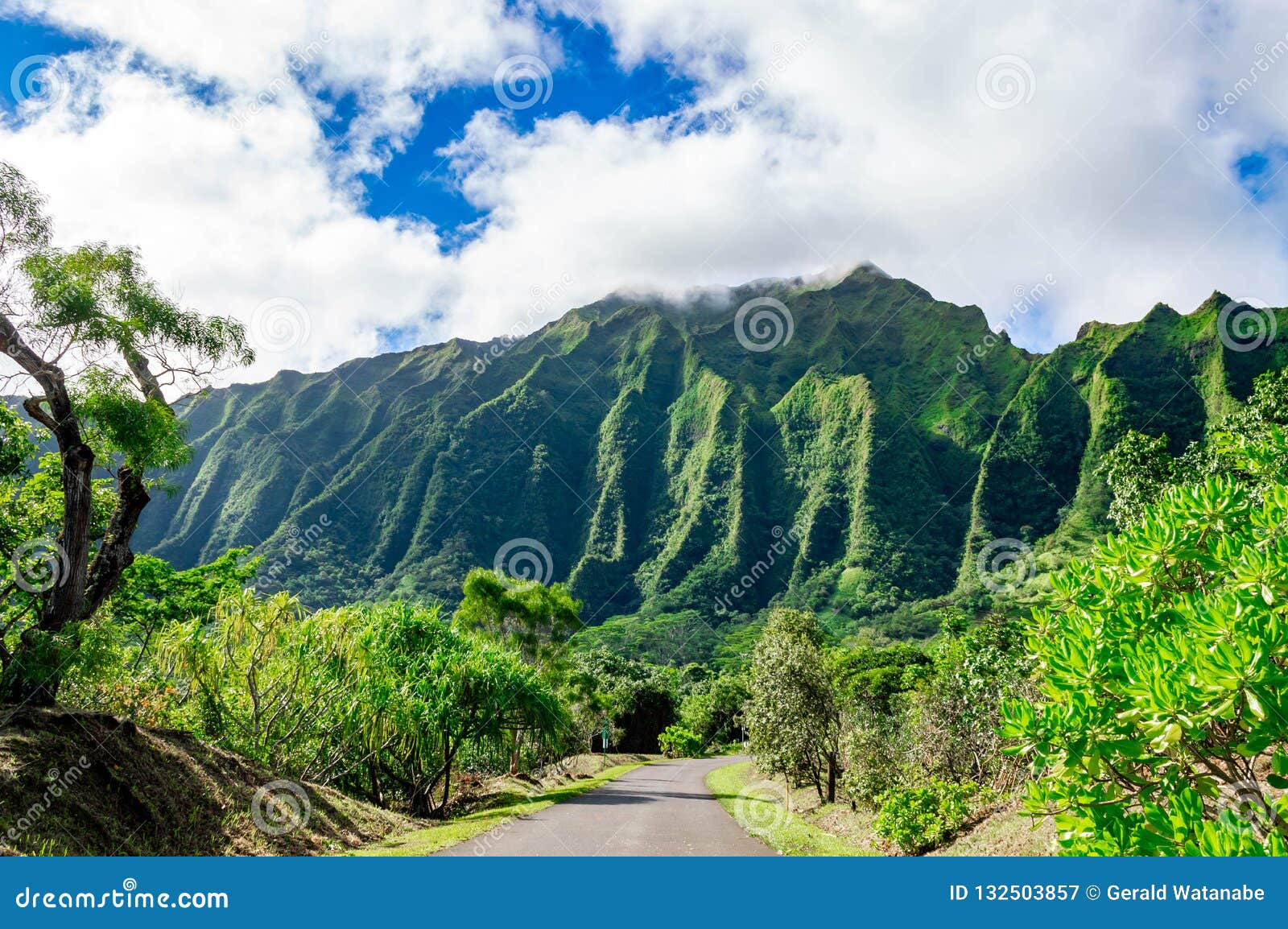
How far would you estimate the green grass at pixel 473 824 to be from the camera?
33.4 ft

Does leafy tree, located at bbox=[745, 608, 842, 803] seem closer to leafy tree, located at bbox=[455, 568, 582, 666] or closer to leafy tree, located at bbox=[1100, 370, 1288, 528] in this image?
leafy tree, located at bbox=[1100, 370, 1288, 528]

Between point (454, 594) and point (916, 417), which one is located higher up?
point (916, 417)

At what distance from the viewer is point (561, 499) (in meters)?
126

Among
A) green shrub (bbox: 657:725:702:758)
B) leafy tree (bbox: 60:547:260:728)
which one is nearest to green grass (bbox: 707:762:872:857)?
leafy tree (bbox: 60:547:260:728)

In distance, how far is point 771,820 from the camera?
49.0 feet

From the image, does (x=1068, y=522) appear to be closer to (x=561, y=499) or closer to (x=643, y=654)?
(x=643, y=654)

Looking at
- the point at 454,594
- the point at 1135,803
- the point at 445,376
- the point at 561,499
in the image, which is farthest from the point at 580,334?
the point at 1135,803

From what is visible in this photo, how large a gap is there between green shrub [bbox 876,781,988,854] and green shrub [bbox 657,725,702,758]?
41.1 m

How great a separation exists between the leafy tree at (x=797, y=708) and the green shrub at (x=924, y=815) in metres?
6.00

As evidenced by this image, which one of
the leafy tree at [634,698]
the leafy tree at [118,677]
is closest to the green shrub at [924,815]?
the leafy tree at [118,677]

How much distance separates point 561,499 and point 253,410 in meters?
64.7

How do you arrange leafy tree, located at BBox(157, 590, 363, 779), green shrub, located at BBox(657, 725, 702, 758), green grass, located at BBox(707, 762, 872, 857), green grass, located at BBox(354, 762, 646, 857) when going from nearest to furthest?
green grass, located at BBox(354, 762, 646, 857) < green grass, located at BBox(707, 762, 872, 857) < leafy tree, located at BBox(157, 590, 363, 779) < green shrub, located at BBox(657, 725, 702, 758)

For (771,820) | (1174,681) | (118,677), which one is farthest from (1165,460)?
(118,677)

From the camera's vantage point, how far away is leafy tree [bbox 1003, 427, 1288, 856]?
2621 mm
